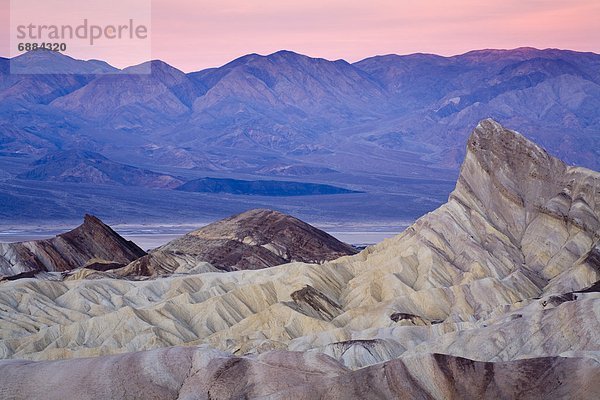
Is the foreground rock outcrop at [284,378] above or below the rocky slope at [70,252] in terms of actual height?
above

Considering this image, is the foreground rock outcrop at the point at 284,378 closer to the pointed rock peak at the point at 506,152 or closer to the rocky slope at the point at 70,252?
the pointed rock peak at the point at 506,152

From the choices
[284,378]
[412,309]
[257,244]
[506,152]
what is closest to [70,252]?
[257,244]

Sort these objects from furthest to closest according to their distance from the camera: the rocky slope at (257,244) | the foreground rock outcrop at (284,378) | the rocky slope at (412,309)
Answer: the rocky slope at (257,244) → the rocky slope at (412,309) → the foreground rock outcrop at (284,378)

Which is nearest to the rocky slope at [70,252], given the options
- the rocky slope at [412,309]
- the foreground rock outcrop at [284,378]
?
the rocky slope at [412,309]

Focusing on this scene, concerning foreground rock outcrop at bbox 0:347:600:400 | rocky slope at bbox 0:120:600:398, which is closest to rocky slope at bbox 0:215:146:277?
rocky slope at bbox 0:120:600:398

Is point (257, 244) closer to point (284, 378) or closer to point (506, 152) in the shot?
point (506, 152)

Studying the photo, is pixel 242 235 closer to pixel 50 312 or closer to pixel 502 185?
pixel 502 185

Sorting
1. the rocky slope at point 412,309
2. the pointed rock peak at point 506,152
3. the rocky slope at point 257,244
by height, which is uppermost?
the pointed rock peak at point 506,152
